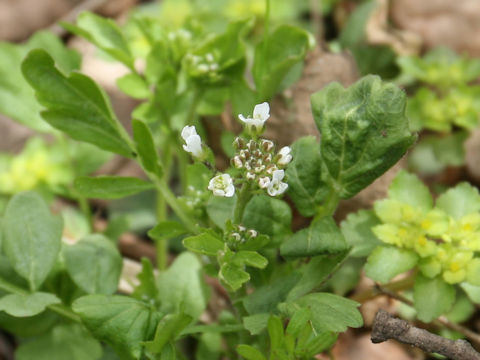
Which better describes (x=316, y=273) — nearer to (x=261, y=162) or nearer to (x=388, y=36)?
(x=261, y=162)

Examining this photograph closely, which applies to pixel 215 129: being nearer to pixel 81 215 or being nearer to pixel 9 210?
pixel 81 215

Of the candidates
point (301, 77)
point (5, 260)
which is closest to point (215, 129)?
point (301, 77)

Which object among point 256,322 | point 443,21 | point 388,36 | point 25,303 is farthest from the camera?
point 443,21

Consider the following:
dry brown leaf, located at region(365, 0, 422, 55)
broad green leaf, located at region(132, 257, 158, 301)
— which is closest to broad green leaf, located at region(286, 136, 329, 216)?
broad green leaf, located at region(132, 257, 158, 301)

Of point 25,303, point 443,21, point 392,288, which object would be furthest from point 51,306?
point 443,21

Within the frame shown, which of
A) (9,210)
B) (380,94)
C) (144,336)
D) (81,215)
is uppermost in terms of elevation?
(380,94)

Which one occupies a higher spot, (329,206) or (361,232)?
(329,206)
